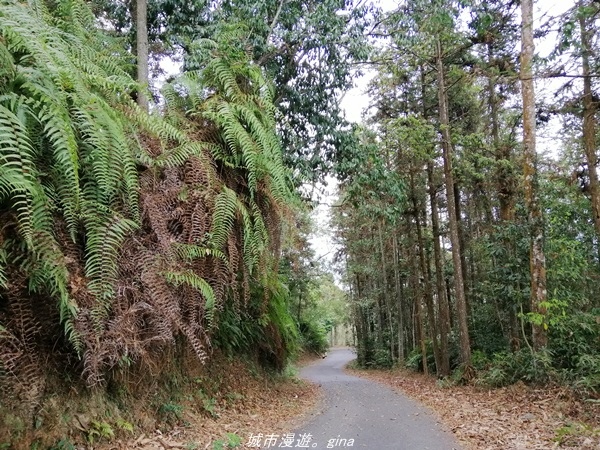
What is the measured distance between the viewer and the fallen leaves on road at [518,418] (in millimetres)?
5129

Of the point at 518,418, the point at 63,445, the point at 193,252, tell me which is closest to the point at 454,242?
the point at 518,418

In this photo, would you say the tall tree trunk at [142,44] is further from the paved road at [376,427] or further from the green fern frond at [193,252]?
the paved road at [376,427]

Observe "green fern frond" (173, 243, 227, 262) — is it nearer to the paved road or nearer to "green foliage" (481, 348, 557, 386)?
the paved road

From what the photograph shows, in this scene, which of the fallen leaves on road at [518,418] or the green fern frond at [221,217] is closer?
the green fern frond at [221,217]

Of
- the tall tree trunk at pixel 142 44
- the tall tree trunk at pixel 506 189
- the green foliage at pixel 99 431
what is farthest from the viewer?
the tall tree trunk at pixel 506 189

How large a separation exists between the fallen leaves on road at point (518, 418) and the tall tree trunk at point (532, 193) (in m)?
1.32

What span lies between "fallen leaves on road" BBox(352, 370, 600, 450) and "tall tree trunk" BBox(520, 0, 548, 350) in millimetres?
1316

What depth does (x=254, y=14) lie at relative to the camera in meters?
7.42

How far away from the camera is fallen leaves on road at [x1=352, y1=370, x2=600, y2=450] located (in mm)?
5129

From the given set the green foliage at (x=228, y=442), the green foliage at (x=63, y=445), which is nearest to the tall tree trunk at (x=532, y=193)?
the green foliage at (x=228, y=442)

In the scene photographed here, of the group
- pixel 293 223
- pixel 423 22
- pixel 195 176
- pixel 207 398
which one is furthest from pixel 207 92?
pixel 423 22

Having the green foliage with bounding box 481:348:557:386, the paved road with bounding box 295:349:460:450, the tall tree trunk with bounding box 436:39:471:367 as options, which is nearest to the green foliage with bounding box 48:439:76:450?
the paved road with bounding box 295:349:460:450

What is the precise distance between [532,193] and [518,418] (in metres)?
4.70

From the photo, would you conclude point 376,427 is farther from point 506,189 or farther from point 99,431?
point 506,189
